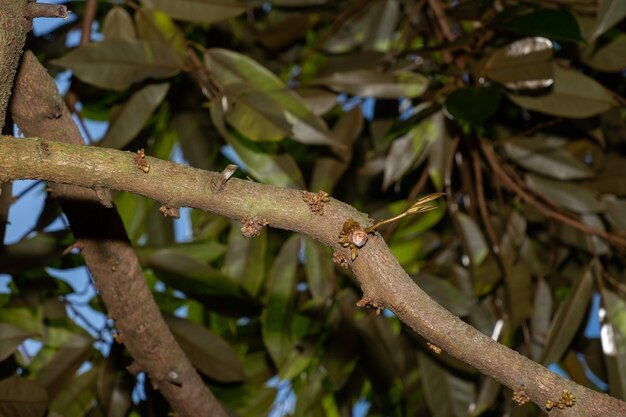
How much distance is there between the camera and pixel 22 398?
845 mm

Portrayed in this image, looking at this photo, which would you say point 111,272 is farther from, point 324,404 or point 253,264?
point 324,404

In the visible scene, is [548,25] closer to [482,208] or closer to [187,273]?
[482,208]

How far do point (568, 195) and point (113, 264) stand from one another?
60cm

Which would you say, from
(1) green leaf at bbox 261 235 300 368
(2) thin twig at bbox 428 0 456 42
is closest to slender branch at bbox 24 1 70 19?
(1) green leaf at bbox 261 235 300 368

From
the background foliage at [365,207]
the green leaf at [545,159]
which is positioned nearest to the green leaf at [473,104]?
the background foliage at [365,207]

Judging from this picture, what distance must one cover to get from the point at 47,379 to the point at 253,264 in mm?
261

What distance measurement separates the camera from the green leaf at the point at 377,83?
103 centimetres

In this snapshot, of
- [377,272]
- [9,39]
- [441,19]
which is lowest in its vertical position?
[441,19]

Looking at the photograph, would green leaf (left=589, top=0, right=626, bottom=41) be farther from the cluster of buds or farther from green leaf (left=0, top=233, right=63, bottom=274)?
green leaf (left=0, top=233, right=63, bottom=274)

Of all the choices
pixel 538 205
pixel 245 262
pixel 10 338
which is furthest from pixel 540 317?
pixel 10 338

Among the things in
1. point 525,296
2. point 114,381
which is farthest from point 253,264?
point 525,296

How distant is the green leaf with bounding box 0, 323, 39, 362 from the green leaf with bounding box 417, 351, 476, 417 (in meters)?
0.46

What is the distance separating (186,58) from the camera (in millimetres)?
1033

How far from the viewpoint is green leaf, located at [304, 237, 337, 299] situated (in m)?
1.03
